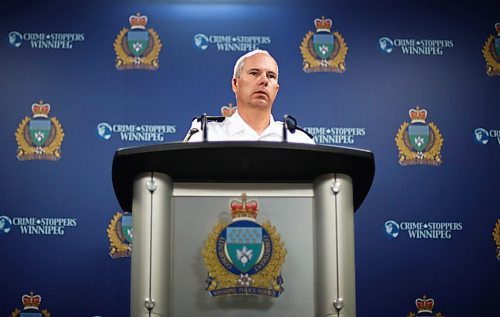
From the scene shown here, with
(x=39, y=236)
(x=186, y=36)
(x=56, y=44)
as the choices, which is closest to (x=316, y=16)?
(x=186, y=36)

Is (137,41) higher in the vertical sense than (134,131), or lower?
higher

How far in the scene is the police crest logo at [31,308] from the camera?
4.07 m

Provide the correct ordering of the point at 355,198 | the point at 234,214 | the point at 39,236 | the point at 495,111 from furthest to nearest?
the point at 495,111, the point at 39,236, the point at 355,198, the point at 234,214

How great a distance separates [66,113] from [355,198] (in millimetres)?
2750

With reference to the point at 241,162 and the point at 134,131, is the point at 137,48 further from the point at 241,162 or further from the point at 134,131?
the point at 241,162

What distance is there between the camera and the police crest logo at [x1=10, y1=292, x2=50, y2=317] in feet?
13.4

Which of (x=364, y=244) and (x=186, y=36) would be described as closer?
(x=364, y=244)

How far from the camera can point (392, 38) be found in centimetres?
459

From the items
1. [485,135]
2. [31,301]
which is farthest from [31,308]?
[485,135]

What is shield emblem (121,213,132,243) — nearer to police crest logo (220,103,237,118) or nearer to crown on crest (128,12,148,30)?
police crest logo (220,103,237,118)

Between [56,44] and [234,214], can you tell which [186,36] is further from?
[234,214]

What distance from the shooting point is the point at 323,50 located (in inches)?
178

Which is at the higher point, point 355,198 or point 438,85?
point 438,85

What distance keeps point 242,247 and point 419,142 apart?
9.43 feet
